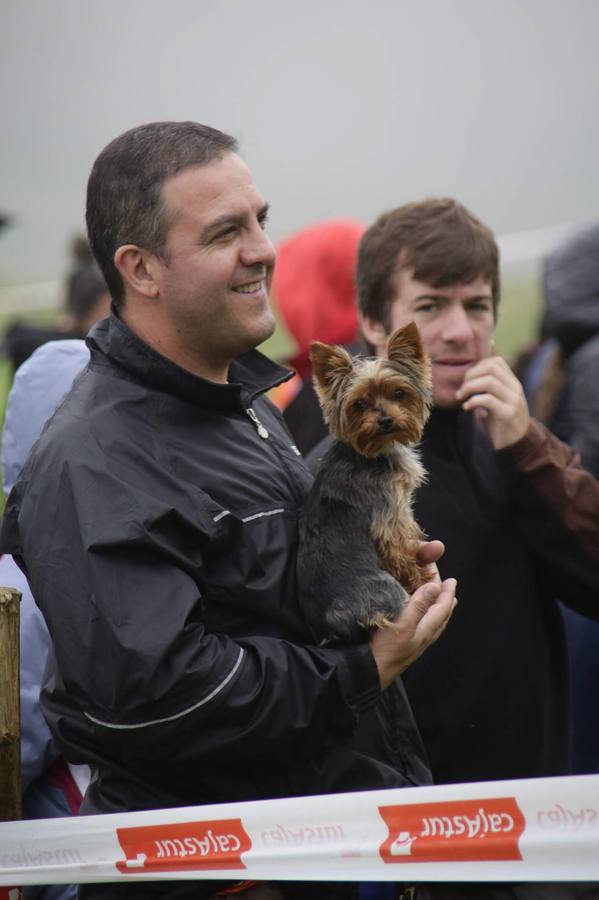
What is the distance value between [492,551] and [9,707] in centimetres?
149

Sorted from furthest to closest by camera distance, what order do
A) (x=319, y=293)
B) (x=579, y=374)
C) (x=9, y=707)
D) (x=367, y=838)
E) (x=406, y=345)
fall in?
1. (x=319, y=293)
2. (x=579, y=374)
3. (x=9, y=707)
4. (x=406, y=345)
5. (x=367, y=838)

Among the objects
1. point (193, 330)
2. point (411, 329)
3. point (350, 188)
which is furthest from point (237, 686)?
point (350, 188)

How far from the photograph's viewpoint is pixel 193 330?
2.74 meters

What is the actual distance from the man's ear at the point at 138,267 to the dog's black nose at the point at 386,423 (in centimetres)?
62

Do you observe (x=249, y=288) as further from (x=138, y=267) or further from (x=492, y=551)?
(x=492, y=551)

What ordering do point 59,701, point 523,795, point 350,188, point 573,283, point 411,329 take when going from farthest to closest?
point 350,188, point 573,283, point 411,329, point 59,701, point 523,795

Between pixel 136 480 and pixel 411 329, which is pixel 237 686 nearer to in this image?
pixel 136 480

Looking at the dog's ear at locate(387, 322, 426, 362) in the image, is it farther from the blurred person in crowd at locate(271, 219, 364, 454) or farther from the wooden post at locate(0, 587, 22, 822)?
the blurred person in crowd at locate(271, 219, 364, 454)

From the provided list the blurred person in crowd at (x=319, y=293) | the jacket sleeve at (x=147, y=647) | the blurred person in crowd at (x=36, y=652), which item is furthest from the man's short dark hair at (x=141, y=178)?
the blurred person in crowd at (x=319, y=293)

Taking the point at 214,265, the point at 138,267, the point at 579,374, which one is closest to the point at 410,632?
the point at 214,265

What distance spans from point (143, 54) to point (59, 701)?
19586 mm

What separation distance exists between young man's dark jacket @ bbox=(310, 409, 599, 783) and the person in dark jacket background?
58 centimetres

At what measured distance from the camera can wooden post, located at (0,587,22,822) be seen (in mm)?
3047

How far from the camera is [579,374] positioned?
4.12 meters
